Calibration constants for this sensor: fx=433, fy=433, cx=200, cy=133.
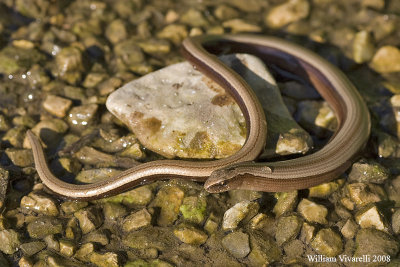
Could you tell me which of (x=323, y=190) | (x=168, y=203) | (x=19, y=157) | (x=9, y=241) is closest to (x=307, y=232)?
(x=323, y=190)

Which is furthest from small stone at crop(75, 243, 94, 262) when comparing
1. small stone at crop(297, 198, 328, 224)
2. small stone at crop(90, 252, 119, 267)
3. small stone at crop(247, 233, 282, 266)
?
small stone at crop(297, 198, 328, 224)

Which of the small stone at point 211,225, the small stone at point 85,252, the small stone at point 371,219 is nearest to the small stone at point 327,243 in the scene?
the small stone at point 371,219

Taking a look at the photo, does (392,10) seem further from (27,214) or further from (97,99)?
(27,214)

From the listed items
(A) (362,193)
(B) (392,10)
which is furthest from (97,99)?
(B) (392,10)

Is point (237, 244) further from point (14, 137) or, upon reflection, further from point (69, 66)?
point (69, 66)

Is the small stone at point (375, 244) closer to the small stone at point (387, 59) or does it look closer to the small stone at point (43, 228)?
the small stone at point (387, 59)

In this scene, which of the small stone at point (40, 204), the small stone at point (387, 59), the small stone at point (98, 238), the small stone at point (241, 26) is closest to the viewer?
the small stone at point (98, 238)
